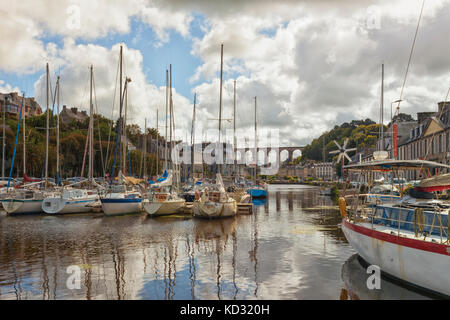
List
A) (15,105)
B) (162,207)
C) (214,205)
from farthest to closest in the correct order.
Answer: (15,105), (162,207), (214,205)

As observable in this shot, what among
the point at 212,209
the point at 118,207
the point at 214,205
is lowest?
the point at 118,207

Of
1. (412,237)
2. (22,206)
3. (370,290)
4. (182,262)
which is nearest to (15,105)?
(22,206)

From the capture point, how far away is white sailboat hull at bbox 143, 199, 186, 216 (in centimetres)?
3238

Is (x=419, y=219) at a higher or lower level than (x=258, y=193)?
higher

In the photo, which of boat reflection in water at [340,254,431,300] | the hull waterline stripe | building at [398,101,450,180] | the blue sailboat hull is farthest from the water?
the blue sailboat hull

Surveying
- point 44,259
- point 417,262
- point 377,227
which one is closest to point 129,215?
point 44,259

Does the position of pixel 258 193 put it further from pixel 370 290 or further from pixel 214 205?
pixel 370 290

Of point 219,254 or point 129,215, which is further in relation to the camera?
point 129,215

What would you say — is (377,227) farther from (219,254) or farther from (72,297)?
(72,297)

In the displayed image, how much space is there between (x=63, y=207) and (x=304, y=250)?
2590 centimetres

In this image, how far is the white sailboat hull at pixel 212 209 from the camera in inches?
1206

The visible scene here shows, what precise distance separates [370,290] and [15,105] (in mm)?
120329

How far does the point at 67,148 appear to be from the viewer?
235 feet

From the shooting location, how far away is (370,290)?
11977mm
